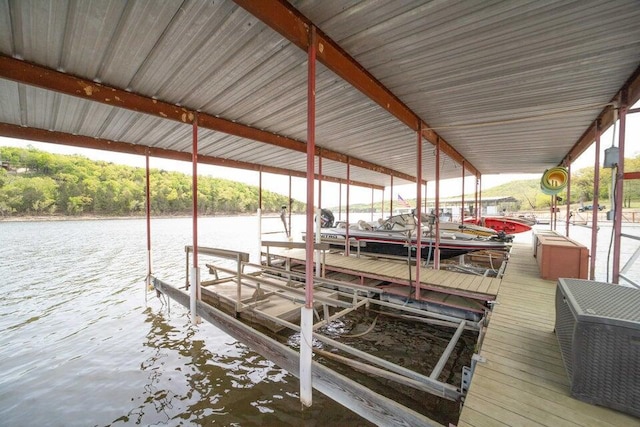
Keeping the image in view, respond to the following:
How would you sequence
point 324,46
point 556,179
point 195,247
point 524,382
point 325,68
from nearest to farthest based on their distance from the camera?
1. point 524,382
2. point 324,46
3. point 325,68
4. point 195,247
5. point 556,179

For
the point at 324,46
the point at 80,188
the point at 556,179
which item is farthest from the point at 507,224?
the point at 80,188

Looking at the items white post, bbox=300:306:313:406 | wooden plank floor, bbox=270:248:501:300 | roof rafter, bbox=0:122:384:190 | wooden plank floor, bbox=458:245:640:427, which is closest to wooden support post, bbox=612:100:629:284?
wooden plank floor, bbox=458:245:640:427

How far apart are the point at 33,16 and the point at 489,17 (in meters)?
4.10

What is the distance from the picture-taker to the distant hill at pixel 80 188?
30.2 m

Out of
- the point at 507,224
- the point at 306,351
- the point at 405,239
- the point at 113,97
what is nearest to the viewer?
the point at 306,351

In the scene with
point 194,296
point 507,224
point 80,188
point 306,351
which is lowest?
point 194,296

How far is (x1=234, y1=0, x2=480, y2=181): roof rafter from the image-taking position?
2.05m

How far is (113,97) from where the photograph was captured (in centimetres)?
359

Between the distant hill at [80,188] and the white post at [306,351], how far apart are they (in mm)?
26902

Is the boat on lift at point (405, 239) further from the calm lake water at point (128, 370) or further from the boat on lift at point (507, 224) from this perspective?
the boat on lift at point (507, 224)

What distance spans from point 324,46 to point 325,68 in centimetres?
58

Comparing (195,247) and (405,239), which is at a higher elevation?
(195,247)

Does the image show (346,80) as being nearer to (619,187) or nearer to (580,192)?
(619,187)

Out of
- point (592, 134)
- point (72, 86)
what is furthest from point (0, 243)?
point (592, 134)
